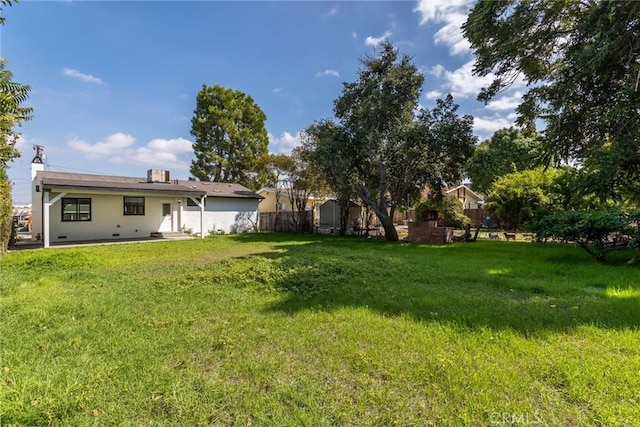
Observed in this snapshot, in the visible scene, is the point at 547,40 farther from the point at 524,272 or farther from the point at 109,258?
the point at 109,258

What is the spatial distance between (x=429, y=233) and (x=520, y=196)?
8368mm

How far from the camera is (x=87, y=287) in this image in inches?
239

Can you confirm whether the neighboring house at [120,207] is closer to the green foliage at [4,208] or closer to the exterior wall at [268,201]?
the green foliage at [4,208]

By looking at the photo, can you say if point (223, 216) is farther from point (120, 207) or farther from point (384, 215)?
point (384, 215)

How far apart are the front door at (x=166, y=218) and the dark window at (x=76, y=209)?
3.45 metres

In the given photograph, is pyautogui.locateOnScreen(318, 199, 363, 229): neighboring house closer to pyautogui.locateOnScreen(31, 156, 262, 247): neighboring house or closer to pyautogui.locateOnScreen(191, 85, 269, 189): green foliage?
pyautogui.locateOnScreen(31, 156, 262, 247): neighboring house

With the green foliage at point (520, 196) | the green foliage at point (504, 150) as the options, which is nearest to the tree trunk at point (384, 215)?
the green foliage at point (520, 196)

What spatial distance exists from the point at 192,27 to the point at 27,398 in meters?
10.5

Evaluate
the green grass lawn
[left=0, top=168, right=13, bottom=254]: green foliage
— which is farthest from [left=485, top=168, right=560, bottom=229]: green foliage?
[left=0, top=168, right=13, bottom=254]: green foliage

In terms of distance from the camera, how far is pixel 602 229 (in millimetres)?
8172

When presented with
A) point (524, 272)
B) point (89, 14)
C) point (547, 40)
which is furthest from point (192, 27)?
point (524, 272)

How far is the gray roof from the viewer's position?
13.3 meters

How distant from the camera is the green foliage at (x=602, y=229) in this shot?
8016 mm

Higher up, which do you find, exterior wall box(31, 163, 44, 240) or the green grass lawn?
exterior wall box(31, 163, 44, 240)
